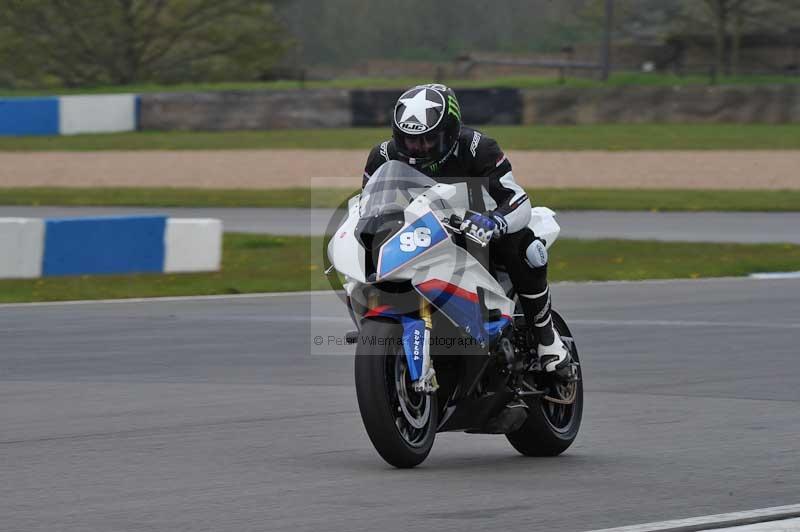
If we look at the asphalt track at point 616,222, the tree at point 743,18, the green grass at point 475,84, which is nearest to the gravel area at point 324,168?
the asphalt track at point 616,222

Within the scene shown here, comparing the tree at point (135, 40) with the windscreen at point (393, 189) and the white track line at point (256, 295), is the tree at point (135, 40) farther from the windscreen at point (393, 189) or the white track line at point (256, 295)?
the windscreen at point (393, 189)

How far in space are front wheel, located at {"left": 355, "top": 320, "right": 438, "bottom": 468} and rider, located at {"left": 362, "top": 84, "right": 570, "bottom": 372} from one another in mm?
546

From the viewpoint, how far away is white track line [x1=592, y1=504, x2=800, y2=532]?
5.08 metres

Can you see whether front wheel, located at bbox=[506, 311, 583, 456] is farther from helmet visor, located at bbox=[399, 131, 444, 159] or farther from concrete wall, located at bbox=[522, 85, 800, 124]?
concrete wall, located at bbox=[522, 85, 800, 124]

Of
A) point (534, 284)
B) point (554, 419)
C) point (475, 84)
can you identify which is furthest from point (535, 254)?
point (475, 84)

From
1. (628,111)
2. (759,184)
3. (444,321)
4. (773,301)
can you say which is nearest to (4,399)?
(444,321)

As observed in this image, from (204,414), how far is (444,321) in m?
1.98

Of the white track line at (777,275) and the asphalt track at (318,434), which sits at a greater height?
the white track line at (777,275)

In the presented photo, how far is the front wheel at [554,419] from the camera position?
6629 mm

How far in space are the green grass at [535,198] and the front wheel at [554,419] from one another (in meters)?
14.8

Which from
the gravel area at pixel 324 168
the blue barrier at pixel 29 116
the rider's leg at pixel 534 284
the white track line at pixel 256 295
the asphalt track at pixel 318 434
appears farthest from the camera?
the blue barrier at pixel 29 116

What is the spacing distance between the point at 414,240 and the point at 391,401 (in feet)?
2.06

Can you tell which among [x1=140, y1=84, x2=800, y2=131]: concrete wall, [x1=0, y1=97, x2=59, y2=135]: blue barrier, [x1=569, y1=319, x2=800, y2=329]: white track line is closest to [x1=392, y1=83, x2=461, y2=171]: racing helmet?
[x1=569, y1=319, x2=800, y2=329]: white track line

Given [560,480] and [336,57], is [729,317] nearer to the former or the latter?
[560,480]
